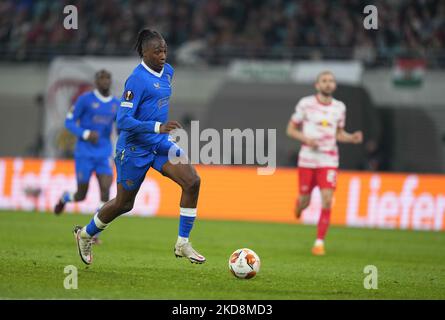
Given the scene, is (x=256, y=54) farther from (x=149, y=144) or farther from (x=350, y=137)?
(x=149, y=144)

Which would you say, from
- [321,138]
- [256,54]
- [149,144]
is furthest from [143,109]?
[256,54]

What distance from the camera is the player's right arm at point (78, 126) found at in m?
14.5

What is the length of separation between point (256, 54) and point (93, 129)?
12191 mm

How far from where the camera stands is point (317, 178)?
1431 centimetres

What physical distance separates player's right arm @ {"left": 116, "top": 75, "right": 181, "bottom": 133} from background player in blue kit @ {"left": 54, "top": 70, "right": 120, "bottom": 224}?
4.68m

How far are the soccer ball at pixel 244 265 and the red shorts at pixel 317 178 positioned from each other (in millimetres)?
4458

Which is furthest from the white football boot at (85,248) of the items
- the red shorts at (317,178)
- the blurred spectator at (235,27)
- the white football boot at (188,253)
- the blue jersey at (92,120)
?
the blurred spectator at (235,27)

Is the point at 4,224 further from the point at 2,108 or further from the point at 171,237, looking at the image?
the point at 2,108

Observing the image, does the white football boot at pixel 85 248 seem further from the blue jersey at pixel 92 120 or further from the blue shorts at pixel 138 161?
the blue jersey at pixel 92 120

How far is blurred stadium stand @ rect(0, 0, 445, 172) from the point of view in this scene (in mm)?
24969

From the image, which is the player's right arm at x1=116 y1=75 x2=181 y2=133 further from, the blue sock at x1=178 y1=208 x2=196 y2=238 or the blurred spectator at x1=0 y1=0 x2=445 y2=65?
the blurred spectator at x1=0 y1=0 x2=445 y2=65

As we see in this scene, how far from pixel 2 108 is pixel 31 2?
159 inches

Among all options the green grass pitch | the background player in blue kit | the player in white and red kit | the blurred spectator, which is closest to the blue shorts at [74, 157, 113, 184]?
the background player in blue kit

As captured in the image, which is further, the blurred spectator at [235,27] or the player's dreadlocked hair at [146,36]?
the blurred spectator at [235,27]
